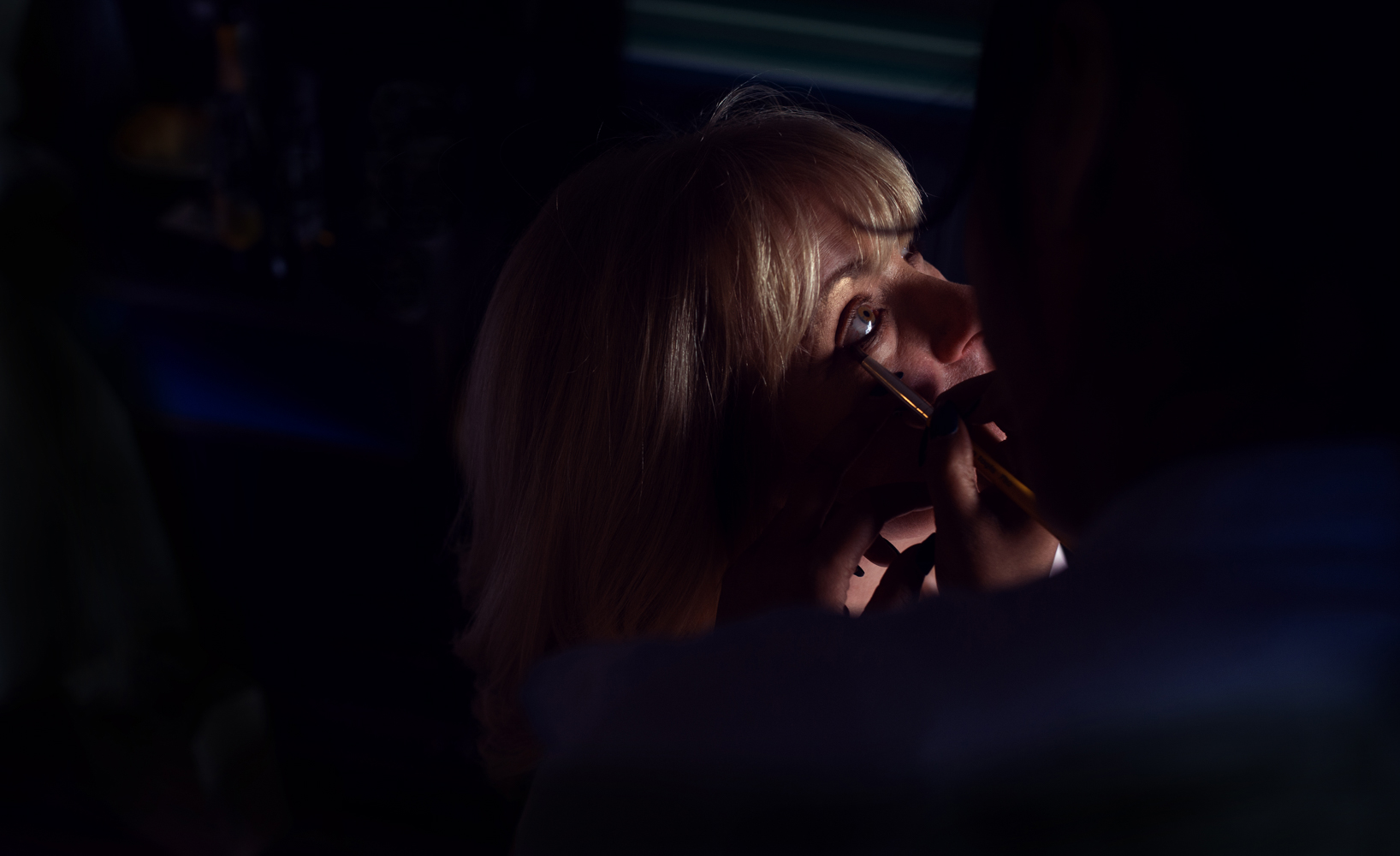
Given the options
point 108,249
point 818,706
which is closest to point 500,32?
point 108,249

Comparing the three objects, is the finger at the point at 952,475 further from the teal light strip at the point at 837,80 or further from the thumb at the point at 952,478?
the teal light strip at the point at 837,80

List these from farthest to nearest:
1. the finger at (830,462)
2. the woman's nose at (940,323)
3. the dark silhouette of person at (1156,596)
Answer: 1. the woman's nose at (940,323)
2. the finger at (830,462)
3. the dark silhouette of person at (1156,596)

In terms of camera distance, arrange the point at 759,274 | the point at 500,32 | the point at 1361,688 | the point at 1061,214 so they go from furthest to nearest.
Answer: the point at 500,32
the point at 759,274
the point at 1061,214
the point at 1361,688

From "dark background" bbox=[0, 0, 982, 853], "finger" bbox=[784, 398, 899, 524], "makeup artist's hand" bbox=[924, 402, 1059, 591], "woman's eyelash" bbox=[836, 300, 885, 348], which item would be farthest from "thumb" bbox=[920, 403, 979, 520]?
"dark background" bbox=[0, 0, 982, 853]

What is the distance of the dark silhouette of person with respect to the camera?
0.26m

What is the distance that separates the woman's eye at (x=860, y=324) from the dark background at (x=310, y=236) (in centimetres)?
55

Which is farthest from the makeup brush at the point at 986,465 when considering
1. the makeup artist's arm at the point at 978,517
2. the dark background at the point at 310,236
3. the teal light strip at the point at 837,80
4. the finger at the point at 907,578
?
the teal light strip at the point at 837,80

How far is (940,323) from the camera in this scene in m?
0.78

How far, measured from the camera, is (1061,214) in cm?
37

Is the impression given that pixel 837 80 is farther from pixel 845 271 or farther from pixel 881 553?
pixel 881 553

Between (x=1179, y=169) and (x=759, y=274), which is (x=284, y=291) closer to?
(x=759, y=274)

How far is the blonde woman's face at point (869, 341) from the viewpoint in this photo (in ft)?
2.48

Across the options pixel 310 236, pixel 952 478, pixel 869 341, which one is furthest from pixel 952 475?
pixel 310 236

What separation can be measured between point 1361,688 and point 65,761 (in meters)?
1.81
